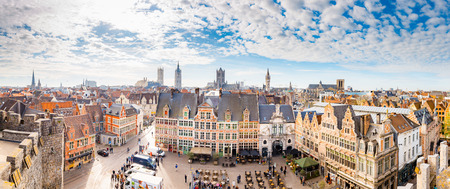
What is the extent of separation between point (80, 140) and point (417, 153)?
6072cm

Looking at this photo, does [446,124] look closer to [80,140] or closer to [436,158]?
[436,158]

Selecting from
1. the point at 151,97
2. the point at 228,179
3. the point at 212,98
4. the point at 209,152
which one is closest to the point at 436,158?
the point at 228,179

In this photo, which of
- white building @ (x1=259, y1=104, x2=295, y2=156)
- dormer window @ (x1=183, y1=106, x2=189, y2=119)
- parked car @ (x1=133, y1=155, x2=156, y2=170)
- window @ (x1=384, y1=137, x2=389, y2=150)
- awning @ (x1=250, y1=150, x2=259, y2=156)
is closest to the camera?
window @ (x1=384, y1=137, x2=389, y2=150)

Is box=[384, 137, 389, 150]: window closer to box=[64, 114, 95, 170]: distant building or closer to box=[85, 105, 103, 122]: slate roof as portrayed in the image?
box=[64, 114, 95, 170]: distant building

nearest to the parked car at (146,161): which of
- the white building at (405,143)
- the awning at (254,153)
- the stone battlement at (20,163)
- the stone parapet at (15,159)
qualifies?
the awning at (254,153)

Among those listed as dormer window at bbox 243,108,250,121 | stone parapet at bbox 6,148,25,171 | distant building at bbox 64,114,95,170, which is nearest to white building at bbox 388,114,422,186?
dormer window at bbox 243,108,250,121

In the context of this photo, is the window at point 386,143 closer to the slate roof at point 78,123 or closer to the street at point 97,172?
the street at point 97,172

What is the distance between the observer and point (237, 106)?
4641 cm

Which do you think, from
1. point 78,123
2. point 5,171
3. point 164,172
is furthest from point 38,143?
point 78,123

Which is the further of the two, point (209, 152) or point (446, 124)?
point (446, 124)

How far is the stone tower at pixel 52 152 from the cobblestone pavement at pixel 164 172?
14.5 metres

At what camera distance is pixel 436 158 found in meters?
15.9

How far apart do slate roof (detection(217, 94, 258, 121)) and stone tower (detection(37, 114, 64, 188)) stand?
1150 inches

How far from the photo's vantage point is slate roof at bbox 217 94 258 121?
45125 mm
